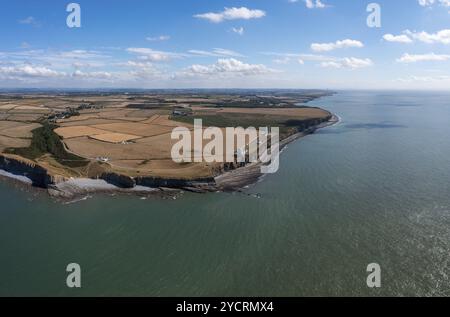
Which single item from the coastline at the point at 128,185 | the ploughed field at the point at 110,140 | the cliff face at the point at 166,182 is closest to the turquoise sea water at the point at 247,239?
the coastline at the point at 128,185

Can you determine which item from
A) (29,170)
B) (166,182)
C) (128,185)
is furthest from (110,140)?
(166,182)

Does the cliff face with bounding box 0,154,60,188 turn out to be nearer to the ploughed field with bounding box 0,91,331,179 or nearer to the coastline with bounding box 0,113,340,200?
the coastline with bounding box 0,113,340,200

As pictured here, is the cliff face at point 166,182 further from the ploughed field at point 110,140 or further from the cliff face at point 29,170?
the cliff face at point 29,170

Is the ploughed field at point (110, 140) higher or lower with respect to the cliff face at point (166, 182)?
higher

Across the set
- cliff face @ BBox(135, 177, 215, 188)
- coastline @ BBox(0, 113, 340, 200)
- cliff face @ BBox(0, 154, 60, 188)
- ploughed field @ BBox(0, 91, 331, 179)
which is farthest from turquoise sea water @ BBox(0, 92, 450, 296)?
ploughed field @ BBox(0, 91, 331, 179)

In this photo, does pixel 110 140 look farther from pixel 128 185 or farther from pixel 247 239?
pixel 247 239
